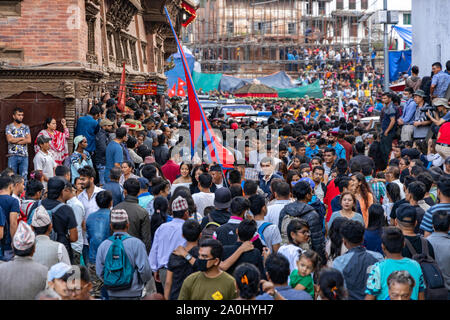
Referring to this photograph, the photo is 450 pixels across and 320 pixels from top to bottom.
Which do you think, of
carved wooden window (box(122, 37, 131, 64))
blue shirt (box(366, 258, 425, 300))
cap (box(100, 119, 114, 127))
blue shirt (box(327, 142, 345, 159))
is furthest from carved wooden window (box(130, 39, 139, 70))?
blue shirt (box(366, 258, 425, 300))

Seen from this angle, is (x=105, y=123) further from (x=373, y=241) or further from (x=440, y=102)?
(x=373, y=241)

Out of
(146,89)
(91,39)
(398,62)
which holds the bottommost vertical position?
(146,89)

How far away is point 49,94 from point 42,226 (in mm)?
7702

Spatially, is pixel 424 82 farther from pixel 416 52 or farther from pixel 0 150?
pixel 0 150

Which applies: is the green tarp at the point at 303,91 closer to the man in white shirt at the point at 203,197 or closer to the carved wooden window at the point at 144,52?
the carved wooden window at the point at 144,52

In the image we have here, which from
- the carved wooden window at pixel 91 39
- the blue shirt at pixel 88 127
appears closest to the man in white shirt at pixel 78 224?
the blue shirt at pixel 88 127

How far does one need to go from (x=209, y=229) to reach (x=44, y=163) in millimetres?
4921

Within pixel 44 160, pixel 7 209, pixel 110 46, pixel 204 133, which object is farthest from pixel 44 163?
pixel 110 46

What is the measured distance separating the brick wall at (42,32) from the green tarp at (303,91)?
1200 inches

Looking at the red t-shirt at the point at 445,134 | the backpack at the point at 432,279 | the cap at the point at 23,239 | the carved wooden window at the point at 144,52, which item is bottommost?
the backpack at the point at 432,279

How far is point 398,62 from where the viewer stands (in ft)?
81.7

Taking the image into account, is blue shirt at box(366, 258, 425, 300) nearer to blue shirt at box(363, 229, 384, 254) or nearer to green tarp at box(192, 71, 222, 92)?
blue shirt at box(363, 229, 384, 254)

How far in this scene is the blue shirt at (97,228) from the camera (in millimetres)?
7047

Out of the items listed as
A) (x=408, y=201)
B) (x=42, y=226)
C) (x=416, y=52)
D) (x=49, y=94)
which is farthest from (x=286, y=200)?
(x=416, y=52)
